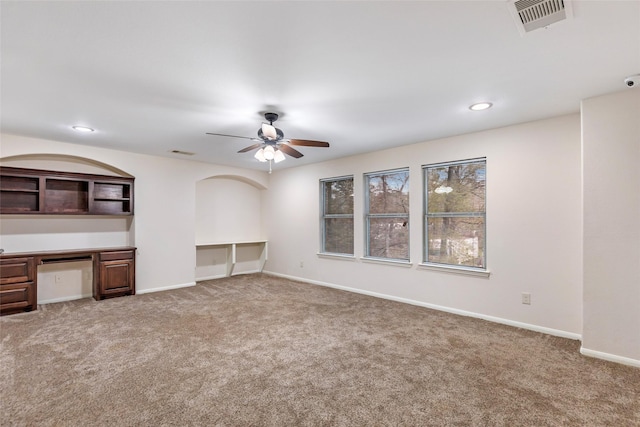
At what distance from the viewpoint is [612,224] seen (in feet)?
9.29

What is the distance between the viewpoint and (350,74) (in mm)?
2453

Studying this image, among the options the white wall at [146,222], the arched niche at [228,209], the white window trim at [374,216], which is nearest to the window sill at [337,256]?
the white window trim at [374,216]

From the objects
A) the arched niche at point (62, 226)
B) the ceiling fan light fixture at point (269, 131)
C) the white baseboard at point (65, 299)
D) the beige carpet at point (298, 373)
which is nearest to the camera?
the beige carpet at point (298, 373)

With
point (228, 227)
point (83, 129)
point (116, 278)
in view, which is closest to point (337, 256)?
point (228, 227)

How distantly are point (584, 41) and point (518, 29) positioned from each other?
20.3 inches

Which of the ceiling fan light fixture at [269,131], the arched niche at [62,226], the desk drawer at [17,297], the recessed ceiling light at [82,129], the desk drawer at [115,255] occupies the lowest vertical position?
the desk drawer at [17,297]

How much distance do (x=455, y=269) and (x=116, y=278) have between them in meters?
5.13

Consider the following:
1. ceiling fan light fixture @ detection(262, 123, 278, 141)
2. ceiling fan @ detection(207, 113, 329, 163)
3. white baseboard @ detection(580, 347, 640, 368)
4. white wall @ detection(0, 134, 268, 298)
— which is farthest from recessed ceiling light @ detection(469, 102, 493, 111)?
white wall @ detection(0, 134, 268, 298)

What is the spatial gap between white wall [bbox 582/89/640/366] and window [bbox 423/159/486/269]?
1.19m

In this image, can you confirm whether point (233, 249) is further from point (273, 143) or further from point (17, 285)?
point (273, 143)

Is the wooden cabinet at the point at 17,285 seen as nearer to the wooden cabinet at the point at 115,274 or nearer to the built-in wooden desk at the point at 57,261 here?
the built-in wooden desk at the point at 57,261

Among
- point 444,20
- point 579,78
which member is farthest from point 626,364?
point 444,20

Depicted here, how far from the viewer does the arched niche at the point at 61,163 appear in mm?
4539

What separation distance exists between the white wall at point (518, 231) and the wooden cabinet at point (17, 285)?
4.92 meters
